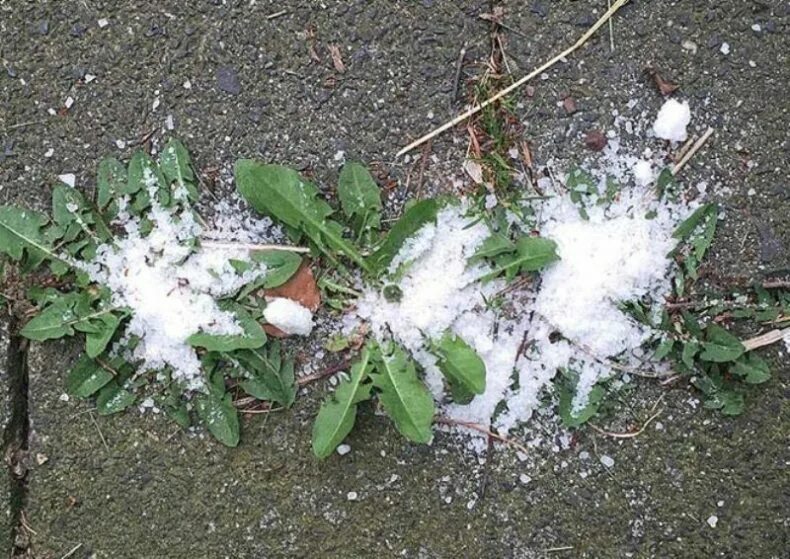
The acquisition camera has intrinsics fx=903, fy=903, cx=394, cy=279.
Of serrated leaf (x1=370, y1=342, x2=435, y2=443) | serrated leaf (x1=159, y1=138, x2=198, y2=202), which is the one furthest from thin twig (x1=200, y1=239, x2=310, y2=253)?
serrated leaf (x1=370, y1=342, x2=435, y2=443)

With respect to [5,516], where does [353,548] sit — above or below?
below

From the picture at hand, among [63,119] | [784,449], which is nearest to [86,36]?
[63,119]

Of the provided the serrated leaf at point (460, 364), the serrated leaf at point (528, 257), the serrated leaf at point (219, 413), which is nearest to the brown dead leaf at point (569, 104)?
the serrated leaf at point (528, 257)

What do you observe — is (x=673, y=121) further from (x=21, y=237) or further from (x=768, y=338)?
(x=21, y=237)

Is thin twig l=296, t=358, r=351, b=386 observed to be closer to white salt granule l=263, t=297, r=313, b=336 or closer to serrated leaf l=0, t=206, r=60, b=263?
white salt granule l=263, t=297, r=313, b=336

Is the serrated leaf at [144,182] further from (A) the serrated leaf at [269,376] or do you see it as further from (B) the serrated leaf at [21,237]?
(A) the serrated leaf at [269,376]

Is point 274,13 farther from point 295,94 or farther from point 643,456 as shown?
point 643,456
